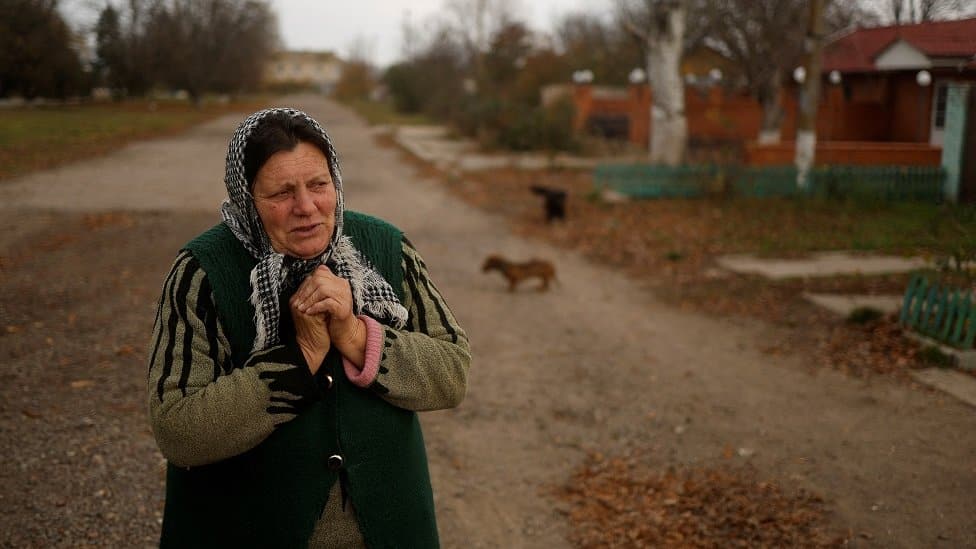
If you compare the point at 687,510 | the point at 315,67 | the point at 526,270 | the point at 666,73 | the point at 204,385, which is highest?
the point at 315,67

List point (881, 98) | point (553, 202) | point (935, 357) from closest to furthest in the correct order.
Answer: point (935, 357) → point (553, 202) → point (881, 98)

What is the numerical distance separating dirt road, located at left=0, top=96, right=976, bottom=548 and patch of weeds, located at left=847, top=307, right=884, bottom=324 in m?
0.74

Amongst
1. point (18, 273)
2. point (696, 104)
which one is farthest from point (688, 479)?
point (696, 104)

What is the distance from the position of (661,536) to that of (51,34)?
8.59 metres

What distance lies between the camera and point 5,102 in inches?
362

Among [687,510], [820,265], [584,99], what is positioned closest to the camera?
[687,510]

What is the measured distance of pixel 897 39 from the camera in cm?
1852

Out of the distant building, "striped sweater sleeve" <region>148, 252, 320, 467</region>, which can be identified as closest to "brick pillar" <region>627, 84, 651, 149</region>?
"striped sweater sleeve" <region>148, 252, 320, 467</region>

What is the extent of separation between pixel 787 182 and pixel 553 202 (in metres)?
5.14

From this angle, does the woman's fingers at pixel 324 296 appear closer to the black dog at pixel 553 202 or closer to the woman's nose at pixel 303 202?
the woman's nose at pixel 303 202

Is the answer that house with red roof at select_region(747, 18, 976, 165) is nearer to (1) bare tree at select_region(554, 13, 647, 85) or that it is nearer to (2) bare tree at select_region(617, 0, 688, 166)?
(2) bare tree at select_region(617, 0, 688, 166)

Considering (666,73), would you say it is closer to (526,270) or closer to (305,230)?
(526,270)

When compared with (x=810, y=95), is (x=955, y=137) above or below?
below

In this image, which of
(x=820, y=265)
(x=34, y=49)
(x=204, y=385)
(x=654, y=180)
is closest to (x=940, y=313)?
(x=820, y=265)
